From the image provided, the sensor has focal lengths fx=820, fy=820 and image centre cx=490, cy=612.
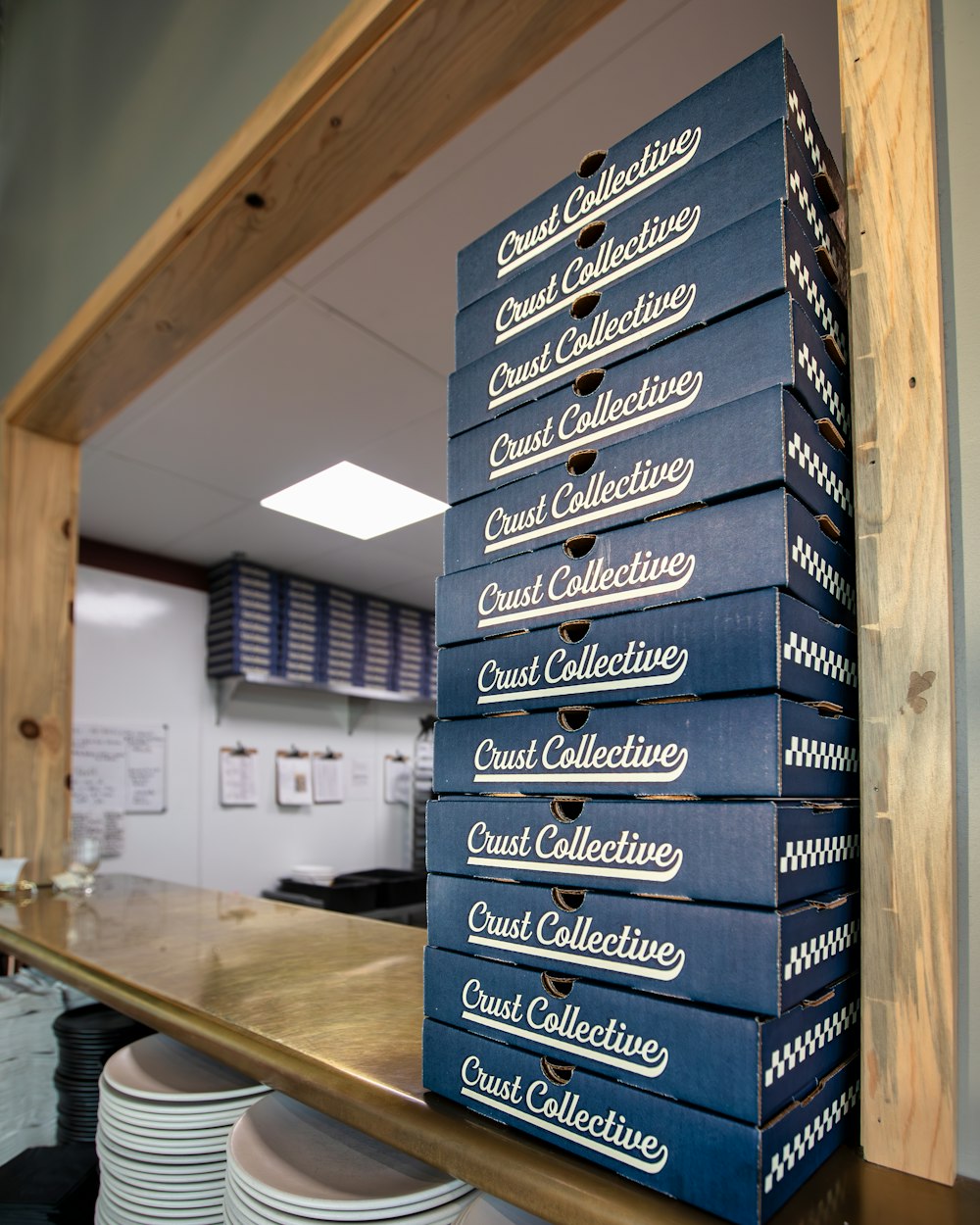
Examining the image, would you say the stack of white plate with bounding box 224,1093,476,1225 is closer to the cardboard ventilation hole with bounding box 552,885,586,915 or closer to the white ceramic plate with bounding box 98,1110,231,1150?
the white ceramic plate with bounding box 98,1110,231,1150

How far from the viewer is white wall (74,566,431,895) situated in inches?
155

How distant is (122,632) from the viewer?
4.02 m

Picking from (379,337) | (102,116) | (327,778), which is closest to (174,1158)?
(379,337)

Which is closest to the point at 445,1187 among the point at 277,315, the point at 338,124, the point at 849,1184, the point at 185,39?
the point at 849,1184

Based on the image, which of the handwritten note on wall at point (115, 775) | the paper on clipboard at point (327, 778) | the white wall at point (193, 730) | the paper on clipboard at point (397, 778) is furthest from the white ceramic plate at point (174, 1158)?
the paper on clipboard at point (397, 778)

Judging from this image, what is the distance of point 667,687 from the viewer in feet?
2.03

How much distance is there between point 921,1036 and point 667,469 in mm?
454

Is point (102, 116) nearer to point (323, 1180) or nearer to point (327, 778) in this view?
point (323, 1180)

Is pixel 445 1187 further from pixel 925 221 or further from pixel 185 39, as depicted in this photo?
pixel 185 39

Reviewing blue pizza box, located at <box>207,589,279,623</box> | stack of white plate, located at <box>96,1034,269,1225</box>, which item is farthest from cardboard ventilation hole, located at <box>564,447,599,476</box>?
blue pizza box, located at <box>207,589,279,623</box>

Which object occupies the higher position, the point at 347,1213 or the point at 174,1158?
the point at 347,1213

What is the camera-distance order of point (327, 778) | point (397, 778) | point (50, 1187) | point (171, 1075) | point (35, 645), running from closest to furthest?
point (171, 1075) < point (50, 1187) < point (35, 645) < point (327, 778) < point (397, 778)

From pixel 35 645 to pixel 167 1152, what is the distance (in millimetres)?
1873

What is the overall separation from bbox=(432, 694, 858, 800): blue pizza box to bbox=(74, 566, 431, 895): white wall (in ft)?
11.7
